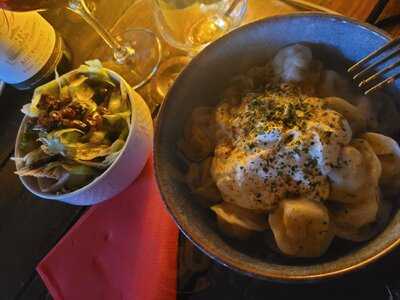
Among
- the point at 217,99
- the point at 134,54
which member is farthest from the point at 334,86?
the point at 134,54

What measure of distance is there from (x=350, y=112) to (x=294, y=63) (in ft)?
0.34

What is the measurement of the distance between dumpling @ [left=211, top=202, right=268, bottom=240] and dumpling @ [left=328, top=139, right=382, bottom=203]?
0.10 metres

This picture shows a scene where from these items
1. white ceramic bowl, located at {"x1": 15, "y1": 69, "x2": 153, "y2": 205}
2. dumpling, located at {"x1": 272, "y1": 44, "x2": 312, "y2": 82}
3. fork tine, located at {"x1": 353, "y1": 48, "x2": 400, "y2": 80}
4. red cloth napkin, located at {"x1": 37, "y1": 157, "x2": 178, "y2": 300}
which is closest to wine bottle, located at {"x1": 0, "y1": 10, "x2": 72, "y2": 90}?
white ceramic bowl, located at {"x1": 15, "y1": 69, "x2": 153, "y2": 205}

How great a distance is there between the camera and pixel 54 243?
2.72ft

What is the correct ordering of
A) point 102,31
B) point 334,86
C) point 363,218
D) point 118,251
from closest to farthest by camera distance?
point 363,218
point 334,86
point 118,251
point 102,31

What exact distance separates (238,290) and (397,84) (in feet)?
1.17

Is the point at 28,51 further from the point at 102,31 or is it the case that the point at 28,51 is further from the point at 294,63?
the point at 294,63

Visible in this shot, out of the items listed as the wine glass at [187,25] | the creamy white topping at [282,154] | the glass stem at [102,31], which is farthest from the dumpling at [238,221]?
the glass stem at [102,31]

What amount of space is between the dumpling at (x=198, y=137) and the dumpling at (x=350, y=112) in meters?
0.17

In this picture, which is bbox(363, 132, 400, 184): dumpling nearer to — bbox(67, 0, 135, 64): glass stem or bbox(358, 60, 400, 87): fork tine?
bbox(358, 60, 400, 87): fork tine

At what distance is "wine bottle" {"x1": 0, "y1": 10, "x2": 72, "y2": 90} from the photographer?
0.83 meters

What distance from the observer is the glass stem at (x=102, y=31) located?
816 millimetres

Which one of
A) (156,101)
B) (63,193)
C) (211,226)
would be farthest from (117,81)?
(211,226)

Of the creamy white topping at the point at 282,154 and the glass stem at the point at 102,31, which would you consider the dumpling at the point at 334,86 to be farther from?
the glass stem at the point at 102,31
